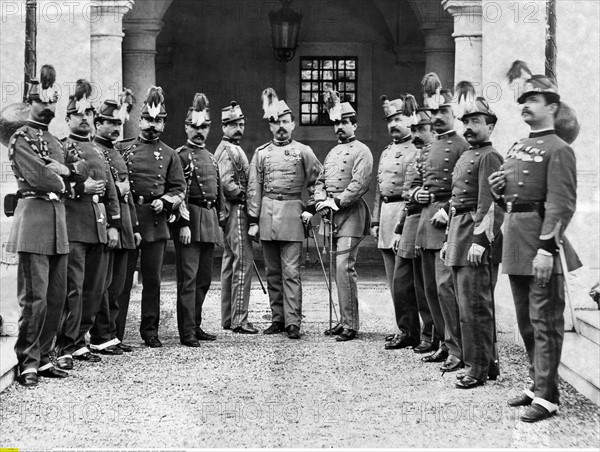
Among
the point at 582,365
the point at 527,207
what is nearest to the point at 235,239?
the point at 582,365

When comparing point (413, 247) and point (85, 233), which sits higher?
point (85, 233)

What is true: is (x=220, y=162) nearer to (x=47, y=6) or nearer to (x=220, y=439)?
(x=47, y=6)

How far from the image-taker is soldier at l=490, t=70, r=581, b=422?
18.2 ft

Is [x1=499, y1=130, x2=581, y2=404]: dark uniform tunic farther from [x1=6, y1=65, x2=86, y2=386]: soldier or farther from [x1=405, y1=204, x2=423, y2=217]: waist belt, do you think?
[x1=6, y1=65, x2=86, y2=386]: soldier

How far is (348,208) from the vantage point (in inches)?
347

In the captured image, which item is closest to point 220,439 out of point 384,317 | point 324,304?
point 384,317

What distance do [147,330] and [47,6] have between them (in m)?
4.33

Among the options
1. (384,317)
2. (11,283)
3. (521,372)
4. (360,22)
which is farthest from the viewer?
(360,22)

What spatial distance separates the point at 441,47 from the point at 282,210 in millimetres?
6933

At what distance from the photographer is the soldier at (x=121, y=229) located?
7.82 m

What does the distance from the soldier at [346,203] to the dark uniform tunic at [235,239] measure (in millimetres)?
758

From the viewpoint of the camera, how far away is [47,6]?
426 inches

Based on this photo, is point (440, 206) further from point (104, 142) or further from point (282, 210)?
point (104, 142)

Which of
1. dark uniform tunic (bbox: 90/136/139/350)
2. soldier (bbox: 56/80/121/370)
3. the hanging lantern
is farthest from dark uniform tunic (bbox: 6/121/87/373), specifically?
the hanging lantern
